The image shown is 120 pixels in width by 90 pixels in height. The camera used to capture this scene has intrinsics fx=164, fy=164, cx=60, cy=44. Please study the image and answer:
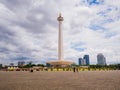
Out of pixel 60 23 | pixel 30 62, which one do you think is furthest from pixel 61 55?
pixel 30 62

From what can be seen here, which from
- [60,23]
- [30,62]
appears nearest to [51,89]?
[60,23]

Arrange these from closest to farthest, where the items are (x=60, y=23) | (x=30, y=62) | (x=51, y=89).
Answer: (x=51, y=89)
(x=60, y=23)
(x=30, y=62)

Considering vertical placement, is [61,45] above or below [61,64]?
above

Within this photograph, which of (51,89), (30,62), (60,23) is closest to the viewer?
(51,89)

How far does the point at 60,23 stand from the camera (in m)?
112

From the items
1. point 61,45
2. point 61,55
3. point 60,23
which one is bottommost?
point 61,55

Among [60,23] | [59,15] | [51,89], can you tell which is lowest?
[51,89]

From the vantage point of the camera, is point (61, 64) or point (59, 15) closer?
point (61, 64)

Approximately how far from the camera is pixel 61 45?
10556 centimetres

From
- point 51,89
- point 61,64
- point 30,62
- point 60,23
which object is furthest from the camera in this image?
point 30,62

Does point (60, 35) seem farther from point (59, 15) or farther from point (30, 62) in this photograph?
point (30, 62)

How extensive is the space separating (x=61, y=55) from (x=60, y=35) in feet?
42.7

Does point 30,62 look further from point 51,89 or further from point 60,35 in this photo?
point 51,89

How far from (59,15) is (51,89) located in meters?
110
